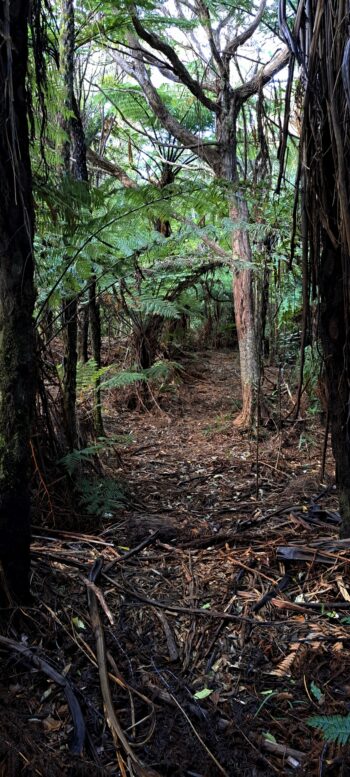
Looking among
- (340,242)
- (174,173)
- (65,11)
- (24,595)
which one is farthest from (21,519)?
(174,173)

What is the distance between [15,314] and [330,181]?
1.05 m

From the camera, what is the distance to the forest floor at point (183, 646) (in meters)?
1.26

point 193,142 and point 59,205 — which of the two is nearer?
point 59,205

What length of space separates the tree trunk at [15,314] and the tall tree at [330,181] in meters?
0.83

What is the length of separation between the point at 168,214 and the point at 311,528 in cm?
175

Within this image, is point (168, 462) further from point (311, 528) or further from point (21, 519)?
point (21, 519)

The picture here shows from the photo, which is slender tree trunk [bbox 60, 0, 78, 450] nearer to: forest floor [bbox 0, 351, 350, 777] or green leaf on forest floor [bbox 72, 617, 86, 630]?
forest floor [bbox 0, 351, 350, 777]

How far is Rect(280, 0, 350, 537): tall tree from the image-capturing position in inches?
60.0

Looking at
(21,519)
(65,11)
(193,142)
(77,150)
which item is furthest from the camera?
(193,142)

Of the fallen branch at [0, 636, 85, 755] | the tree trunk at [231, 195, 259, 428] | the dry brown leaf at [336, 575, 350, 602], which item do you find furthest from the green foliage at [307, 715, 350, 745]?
the tree trunk at [231, 195, 259, 428]

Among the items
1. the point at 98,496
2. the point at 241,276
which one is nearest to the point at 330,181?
the point at 98,496

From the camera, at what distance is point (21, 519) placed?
5.27 feet

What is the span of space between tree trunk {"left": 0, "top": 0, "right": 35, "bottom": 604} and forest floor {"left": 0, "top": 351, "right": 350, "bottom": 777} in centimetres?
27

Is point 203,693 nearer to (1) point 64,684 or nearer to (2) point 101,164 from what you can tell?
(1) point 64,684
